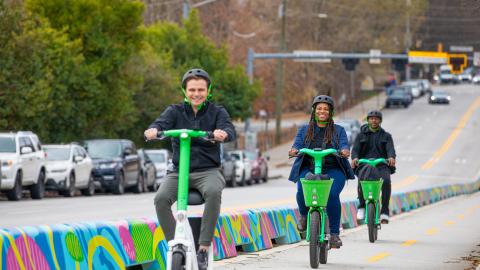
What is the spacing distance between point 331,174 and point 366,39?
96493 mm

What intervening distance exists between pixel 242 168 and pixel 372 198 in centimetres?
3424

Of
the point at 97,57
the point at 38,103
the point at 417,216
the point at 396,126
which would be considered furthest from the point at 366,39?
the point at 417,216

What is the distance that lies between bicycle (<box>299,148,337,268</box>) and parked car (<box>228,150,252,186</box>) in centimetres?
3782

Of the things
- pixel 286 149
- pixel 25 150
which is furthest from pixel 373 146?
pixel 286 149

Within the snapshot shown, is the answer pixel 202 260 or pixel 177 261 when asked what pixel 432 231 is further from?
pixel 177 261

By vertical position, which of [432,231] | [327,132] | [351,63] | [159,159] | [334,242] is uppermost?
[351,63]

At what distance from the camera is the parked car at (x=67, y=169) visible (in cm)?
3481

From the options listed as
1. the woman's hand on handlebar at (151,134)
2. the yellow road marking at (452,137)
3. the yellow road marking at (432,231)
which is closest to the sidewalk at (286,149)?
the yellow road marking at (452,137)

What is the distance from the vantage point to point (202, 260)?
966 centimetres

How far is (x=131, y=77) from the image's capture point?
50.2m

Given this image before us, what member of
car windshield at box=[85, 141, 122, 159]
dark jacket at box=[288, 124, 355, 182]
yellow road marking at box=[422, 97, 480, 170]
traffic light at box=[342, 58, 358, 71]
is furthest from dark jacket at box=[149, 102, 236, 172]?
yellow road marking at box=[422, 97, 480, 170]

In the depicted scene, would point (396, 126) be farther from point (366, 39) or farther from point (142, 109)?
point (142, 109)

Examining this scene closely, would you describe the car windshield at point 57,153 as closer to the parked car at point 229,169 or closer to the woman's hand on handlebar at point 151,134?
the parked car at point 229,169

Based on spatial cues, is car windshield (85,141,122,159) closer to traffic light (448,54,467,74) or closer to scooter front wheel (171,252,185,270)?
scooter front wheel (171,252,185,270)
